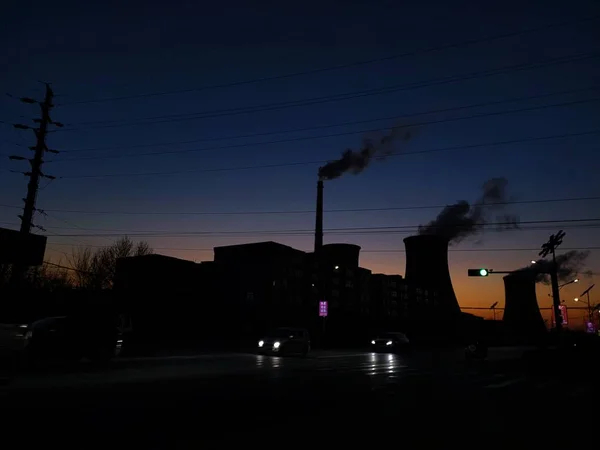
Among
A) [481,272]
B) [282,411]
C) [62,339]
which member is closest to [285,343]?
[62,339]

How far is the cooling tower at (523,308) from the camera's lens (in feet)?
250

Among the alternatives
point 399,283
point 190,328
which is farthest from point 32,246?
point 399,283

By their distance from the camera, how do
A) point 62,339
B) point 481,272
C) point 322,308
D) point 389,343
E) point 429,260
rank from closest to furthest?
point 62,339 < point 481,272 < point 389,343 < point 322,308 < point 429,260

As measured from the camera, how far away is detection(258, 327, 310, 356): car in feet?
98.5

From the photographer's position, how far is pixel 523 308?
76500 mm

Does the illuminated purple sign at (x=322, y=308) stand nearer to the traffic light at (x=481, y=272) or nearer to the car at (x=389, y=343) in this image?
the car at (x=389, y=343)

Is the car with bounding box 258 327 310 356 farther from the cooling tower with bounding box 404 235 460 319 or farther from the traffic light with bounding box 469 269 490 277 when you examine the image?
the cooling tower with bounding box 404 235 460 319

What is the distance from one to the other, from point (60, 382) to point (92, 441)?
24.1 feet

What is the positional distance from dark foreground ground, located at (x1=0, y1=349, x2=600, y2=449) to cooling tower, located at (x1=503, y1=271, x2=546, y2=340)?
64.0 metres

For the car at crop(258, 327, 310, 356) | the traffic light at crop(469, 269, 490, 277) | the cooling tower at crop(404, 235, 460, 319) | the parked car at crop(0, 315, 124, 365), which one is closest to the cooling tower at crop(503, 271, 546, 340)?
the cooling tower at crop(404, 235, 460, 319)

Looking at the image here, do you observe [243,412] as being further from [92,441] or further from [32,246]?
[32,246]

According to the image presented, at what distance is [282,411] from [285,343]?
2016 centimetres

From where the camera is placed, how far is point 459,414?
1044 cm

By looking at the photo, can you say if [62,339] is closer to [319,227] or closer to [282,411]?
[282,411]
